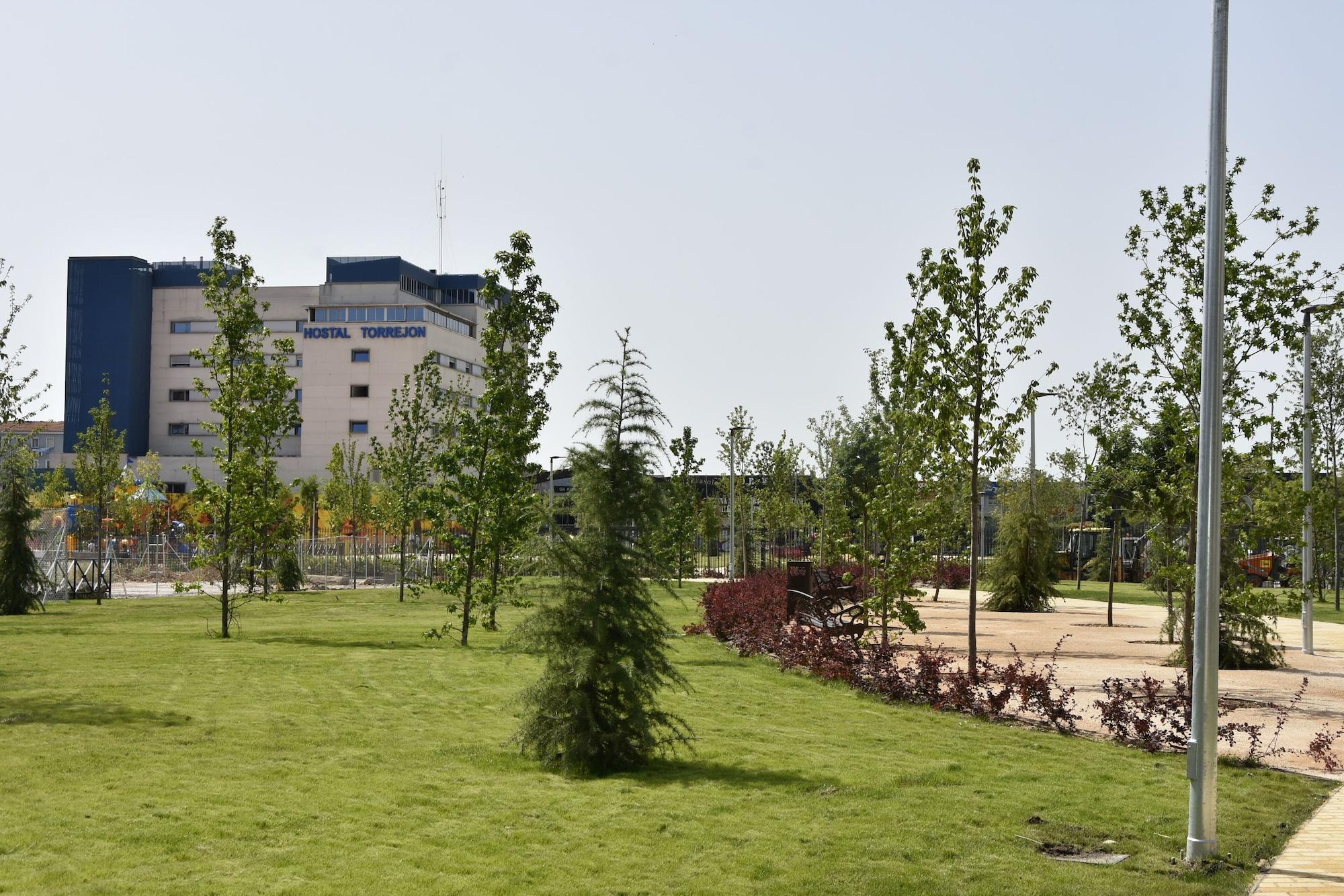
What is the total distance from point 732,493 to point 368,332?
58209 mm

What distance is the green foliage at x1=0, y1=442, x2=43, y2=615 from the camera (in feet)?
94.0

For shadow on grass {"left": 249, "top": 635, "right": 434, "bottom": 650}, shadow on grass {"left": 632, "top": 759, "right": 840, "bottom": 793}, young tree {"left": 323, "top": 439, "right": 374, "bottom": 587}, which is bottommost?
shadow on grass {"left": 249, "top": 635, "right": 434, "bottom": 650}

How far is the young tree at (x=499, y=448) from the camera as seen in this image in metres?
21.5

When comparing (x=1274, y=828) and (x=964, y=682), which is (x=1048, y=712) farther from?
(x=1274, y=828)

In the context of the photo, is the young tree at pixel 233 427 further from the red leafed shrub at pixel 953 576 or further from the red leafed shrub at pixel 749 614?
the red leafed shrub at pixel 953 576

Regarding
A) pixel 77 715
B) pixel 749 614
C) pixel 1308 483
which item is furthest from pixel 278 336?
pixel 77 715

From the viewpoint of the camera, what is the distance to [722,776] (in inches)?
395

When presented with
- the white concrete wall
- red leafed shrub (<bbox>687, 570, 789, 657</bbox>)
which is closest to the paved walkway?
red leafed shrub (<bbox>687, 570, 789, 657</bbox>)

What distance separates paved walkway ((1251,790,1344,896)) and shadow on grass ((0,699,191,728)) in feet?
30.2

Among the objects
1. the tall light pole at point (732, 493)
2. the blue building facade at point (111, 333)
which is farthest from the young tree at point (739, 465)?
the blue building facade at point (111, 333)

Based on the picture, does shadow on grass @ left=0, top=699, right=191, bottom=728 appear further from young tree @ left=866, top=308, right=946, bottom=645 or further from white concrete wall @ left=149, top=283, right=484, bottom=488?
white concrete wall @ left=149, top=283, right=484, bottom=488

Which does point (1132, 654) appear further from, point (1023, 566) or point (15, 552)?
point (15, 552)

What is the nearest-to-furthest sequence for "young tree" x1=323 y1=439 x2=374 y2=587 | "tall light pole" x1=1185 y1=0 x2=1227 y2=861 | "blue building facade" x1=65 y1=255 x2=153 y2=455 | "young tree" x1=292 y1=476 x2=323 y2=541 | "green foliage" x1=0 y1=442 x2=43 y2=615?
"tall light pole" x1=1185 y1=0 x2=1227 y2=861 < "green foliage" x1=0 y1=442 x2=43 y2=615 < "young tree" x1=323 y1=439 x2=374 y2=587 < "young tree" x1=292 y1=476 x2=323 y2=541 < "blue building facade" x1=65 y1=255 x2=153 y2=455

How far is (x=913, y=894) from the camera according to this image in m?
6.91
